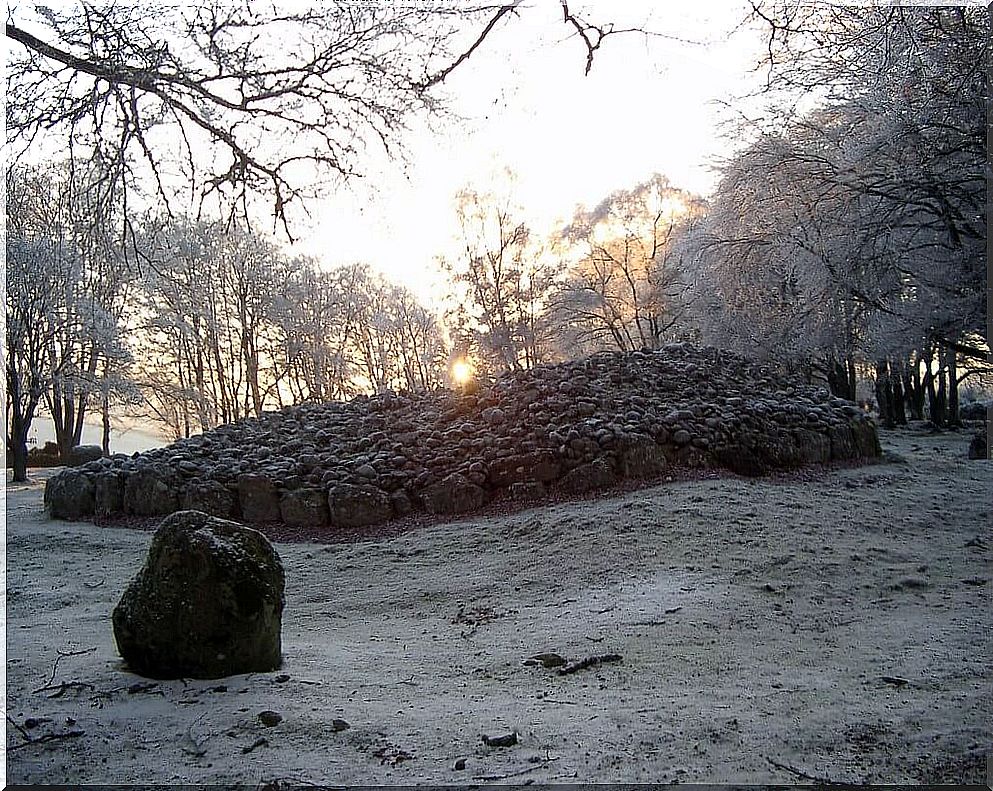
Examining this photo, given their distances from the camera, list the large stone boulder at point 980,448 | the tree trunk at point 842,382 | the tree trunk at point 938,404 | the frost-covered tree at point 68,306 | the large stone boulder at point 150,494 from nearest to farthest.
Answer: the large stone boulder at point 150,494, the large stone boulder at point 980,448, the frost-covered tree at point 68,306, the tree trunk at point 938,404, the tree trunk at point 842,382

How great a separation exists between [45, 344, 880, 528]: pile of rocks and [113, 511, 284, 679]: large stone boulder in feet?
15.1

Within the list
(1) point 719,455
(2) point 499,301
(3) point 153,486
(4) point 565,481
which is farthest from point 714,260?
(2) point 499,301

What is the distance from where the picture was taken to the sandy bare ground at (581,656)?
2.50 meters

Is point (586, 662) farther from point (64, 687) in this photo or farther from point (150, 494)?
point (150, 494)

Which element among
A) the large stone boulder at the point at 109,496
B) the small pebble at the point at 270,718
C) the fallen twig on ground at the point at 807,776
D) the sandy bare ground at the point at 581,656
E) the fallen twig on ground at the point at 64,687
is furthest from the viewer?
the large stone boulder at the point at 109,496

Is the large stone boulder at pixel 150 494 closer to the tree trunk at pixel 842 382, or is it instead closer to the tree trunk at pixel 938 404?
the tree trunk at pixel 842 382

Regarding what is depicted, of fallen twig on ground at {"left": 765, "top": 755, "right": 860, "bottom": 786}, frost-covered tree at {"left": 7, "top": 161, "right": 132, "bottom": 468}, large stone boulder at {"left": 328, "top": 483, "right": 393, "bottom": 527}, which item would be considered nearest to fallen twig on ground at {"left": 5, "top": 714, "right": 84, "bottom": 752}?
fallen twig on ground at {"left": 765, "top": 755, "right": 860, "bottom": 786}

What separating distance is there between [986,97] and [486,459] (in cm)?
556

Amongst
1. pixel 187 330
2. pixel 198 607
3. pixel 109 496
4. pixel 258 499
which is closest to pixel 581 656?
pixel 198 607

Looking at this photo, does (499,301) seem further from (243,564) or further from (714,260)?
(243,564)

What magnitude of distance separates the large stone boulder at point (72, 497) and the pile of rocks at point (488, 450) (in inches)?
0.7

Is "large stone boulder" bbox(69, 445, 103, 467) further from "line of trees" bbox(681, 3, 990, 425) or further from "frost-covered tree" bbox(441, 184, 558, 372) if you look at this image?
"line of trees" bbox(681, 3, 990, 425)

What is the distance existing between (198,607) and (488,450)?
18.2ft

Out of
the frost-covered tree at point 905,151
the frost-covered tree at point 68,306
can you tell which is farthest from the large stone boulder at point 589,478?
the frost-covered tree at point 68,306
